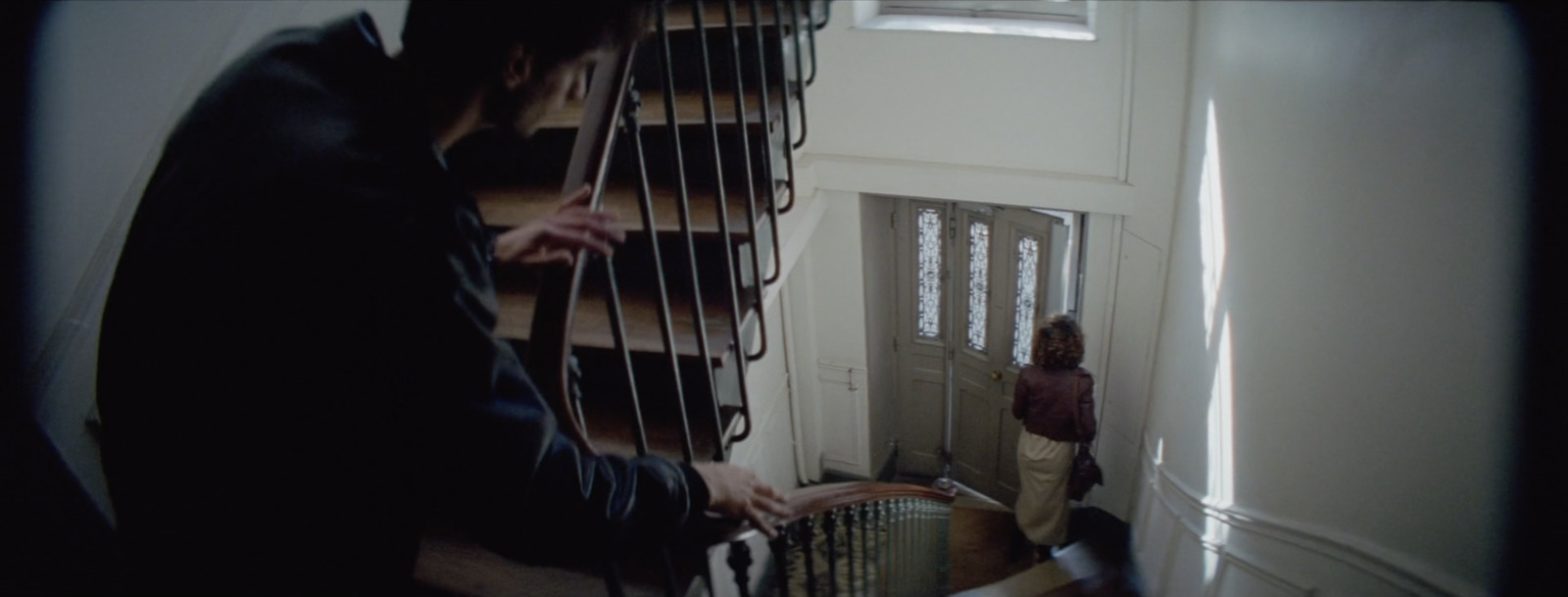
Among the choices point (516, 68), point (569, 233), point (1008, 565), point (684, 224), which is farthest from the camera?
point (1008, 565)

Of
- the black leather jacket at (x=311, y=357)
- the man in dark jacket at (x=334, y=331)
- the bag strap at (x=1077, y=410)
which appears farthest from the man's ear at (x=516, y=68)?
the bag strap at (x=1077, y=410)

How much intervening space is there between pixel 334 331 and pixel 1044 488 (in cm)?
403

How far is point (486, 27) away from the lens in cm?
134

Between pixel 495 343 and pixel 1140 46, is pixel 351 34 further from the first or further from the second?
pixel 1140 46

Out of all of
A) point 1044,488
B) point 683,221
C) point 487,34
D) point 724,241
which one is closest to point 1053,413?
point 1044,488

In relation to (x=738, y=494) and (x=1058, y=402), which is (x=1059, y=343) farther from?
(x=738, y=494)

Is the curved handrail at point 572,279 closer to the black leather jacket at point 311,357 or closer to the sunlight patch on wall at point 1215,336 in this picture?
the black leather jacket at point 311,357

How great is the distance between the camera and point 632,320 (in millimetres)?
2480

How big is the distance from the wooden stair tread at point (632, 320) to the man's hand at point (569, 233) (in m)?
0.58

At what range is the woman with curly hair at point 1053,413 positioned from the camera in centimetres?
436

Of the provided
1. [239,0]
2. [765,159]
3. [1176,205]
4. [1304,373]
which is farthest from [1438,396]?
[239,0]

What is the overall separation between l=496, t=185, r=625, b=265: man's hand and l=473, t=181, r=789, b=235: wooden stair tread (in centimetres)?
71

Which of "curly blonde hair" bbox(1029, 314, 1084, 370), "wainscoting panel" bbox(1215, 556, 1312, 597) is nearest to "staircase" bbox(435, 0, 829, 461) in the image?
"wainscoting panel" bbox(1215, 556, 1312, 597)

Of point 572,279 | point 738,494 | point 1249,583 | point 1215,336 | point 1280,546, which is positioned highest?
point 572,279
